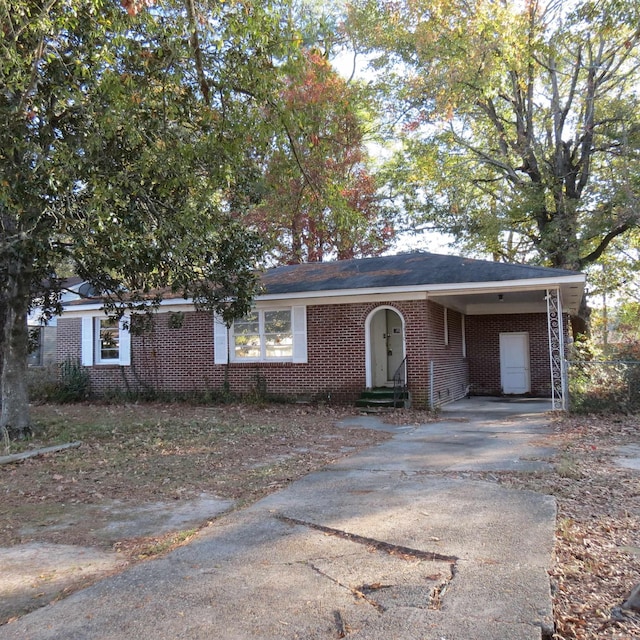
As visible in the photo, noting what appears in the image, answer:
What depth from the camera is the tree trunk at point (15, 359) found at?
9.66m

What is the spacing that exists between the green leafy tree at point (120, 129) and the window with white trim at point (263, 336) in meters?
5.61

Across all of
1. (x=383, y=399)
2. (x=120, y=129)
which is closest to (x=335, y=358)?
(x=383, y=399)

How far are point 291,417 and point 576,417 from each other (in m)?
5.88

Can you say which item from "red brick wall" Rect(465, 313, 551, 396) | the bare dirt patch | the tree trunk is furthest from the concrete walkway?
"red brick wall" Rect(465, 313, 551, 396)

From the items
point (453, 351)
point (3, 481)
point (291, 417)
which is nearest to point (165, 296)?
point (291, 417)

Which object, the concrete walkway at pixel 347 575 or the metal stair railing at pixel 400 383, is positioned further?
the metal stair railing at pixel 400 383

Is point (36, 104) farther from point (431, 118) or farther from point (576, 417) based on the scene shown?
point (431, 118)

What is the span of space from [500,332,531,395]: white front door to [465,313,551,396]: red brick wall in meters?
0.13

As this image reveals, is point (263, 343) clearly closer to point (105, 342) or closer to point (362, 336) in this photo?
point (362, 336)

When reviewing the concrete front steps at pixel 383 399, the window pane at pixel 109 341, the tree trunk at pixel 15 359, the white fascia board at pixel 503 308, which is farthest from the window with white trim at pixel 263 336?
the white fascia board at pixel 503 308

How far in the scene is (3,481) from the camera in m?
6.89

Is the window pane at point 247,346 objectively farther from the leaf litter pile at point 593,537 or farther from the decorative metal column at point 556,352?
the leaf litter pile at point 593,537

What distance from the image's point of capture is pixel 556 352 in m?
13.9

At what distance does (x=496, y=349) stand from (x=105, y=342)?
12.3m
